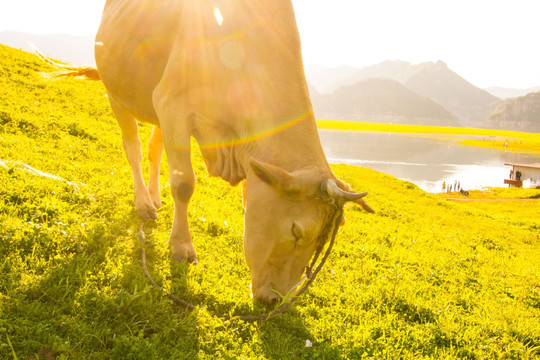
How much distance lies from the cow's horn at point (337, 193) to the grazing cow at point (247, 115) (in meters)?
0.01

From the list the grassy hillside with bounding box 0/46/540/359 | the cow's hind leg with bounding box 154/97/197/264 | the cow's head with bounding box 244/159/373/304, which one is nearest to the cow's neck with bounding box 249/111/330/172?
the cow's head with bounding box 244/159/373/304

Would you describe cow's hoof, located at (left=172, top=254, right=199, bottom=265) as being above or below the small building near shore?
above

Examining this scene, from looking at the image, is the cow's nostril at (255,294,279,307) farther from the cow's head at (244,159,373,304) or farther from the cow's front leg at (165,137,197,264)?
the cow's front leg at (165,137,197,264)

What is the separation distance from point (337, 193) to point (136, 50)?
145 inches

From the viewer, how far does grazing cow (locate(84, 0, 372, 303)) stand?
348cm

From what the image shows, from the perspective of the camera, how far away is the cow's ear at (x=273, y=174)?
329cm

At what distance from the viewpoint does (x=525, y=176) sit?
5841 cm

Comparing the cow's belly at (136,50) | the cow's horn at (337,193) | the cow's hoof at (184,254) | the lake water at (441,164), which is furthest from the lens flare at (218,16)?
the lake water at (441,164)

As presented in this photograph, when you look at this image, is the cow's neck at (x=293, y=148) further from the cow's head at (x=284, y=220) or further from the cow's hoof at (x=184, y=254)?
the cow's hoof at (x=184, y=254)

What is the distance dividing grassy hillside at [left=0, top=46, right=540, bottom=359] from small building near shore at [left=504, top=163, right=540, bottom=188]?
55855 millimetres

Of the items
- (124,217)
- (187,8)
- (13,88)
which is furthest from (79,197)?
(13,88)

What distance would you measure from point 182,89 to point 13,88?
37.3 feet

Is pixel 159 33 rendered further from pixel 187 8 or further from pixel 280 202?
pixel 280 202

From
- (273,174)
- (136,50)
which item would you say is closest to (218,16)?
(136,50)
